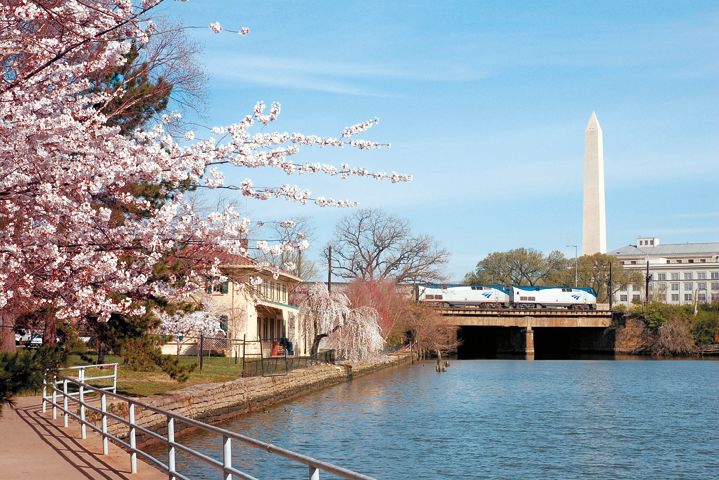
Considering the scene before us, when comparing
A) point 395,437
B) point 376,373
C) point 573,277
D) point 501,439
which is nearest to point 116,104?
point 395,437

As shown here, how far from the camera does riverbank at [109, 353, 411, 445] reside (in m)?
22.3

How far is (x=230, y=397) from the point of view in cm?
2834

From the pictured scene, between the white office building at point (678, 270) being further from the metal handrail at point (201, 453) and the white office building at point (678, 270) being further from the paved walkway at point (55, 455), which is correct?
the metal handrail at point (201, 453)

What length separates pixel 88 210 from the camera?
442 inches

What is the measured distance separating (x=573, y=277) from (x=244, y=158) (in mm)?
121403

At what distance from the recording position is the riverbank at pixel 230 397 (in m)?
22.3

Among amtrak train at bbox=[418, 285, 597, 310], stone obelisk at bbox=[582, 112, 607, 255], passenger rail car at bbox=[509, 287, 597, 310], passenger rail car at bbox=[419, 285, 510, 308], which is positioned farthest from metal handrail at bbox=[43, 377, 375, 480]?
stone obelisk at bbox=[582, 112, 607, 255]

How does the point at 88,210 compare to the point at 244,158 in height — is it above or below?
below

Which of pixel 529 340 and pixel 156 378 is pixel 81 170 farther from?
pixel 529 340

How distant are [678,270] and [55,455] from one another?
16373cm

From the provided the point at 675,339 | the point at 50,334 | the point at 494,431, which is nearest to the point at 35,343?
the point at 50,334

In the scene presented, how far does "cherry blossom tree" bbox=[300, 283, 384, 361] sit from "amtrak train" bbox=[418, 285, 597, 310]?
38396 millimetres

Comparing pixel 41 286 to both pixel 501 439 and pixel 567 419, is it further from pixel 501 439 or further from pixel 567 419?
pixel 567 419

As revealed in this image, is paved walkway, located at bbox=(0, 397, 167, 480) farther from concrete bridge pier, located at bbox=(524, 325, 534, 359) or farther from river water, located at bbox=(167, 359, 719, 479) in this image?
concrete bridge pier, located at bbox=(524, 325, 534, 359)
